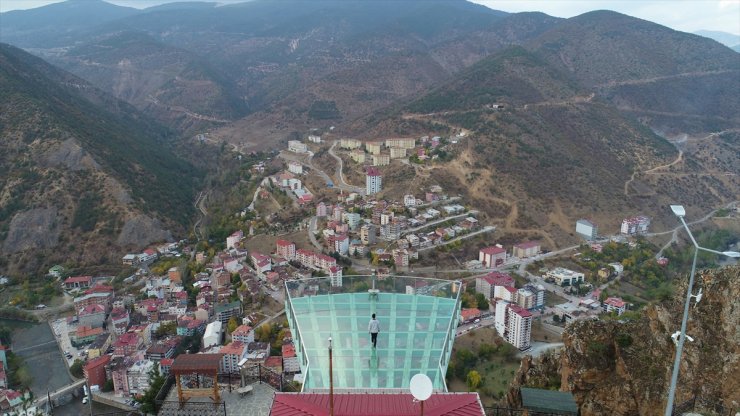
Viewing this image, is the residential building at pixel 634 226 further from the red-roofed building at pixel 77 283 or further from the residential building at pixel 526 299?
the red-roofed building at pixel 77 283

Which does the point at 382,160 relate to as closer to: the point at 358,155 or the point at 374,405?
the point at 358,155

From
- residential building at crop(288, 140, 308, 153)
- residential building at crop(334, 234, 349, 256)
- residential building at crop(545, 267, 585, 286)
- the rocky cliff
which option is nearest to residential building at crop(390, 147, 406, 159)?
residential building at crop(288, 140, 308, 153)

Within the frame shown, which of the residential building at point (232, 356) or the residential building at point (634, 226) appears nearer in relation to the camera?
the residential building at point (232, 356)

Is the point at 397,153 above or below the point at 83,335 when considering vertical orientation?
above

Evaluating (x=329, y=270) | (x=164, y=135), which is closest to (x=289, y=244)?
(x=329, y=270)

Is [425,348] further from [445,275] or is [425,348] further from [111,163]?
[111,163]

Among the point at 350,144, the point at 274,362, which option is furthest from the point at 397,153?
the point at 274,362

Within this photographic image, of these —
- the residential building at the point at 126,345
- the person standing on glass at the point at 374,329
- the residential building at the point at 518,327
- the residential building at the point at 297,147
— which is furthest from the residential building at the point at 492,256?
the residential building at the point at 297,147
